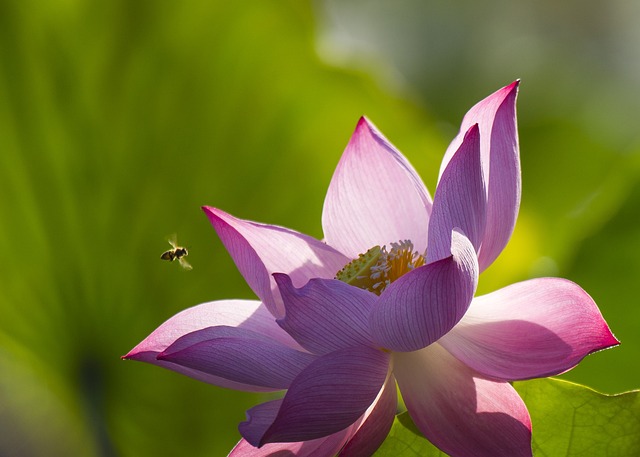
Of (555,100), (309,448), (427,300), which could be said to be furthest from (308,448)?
(555,100)

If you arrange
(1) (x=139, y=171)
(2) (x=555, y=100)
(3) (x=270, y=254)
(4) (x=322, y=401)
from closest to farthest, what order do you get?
(4) (x=322, y=401), (3) (x=270, y=254), (1) (x=139, y=171), (2) (x=555, y=100)

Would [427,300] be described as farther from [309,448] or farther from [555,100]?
[555,100]

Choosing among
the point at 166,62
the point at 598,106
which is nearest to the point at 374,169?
the point at 166,62

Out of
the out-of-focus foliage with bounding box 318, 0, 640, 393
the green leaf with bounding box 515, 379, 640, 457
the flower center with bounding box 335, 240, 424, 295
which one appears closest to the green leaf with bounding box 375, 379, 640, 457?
the green leaf with bounding box 515, 379, 640, 457

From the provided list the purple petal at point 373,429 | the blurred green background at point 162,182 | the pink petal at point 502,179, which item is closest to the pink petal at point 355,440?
the purple petal at point 373,429

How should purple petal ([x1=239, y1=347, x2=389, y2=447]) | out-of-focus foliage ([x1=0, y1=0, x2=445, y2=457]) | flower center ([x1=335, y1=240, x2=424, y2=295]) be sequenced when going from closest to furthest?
purple petal ([x1=239, y1=347, x2=389, y2=447]) < flower center ([x1=335, y1=240, x2=424, y2=295]) < out-of-focus foliage ([x1=0, y1=0, x2=445, y2=457])

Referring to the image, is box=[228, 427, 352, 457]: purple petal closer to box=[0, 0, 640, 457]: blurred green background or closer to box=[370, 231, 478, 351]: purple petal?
box=[370, 231, 478, 351]: purple petal
